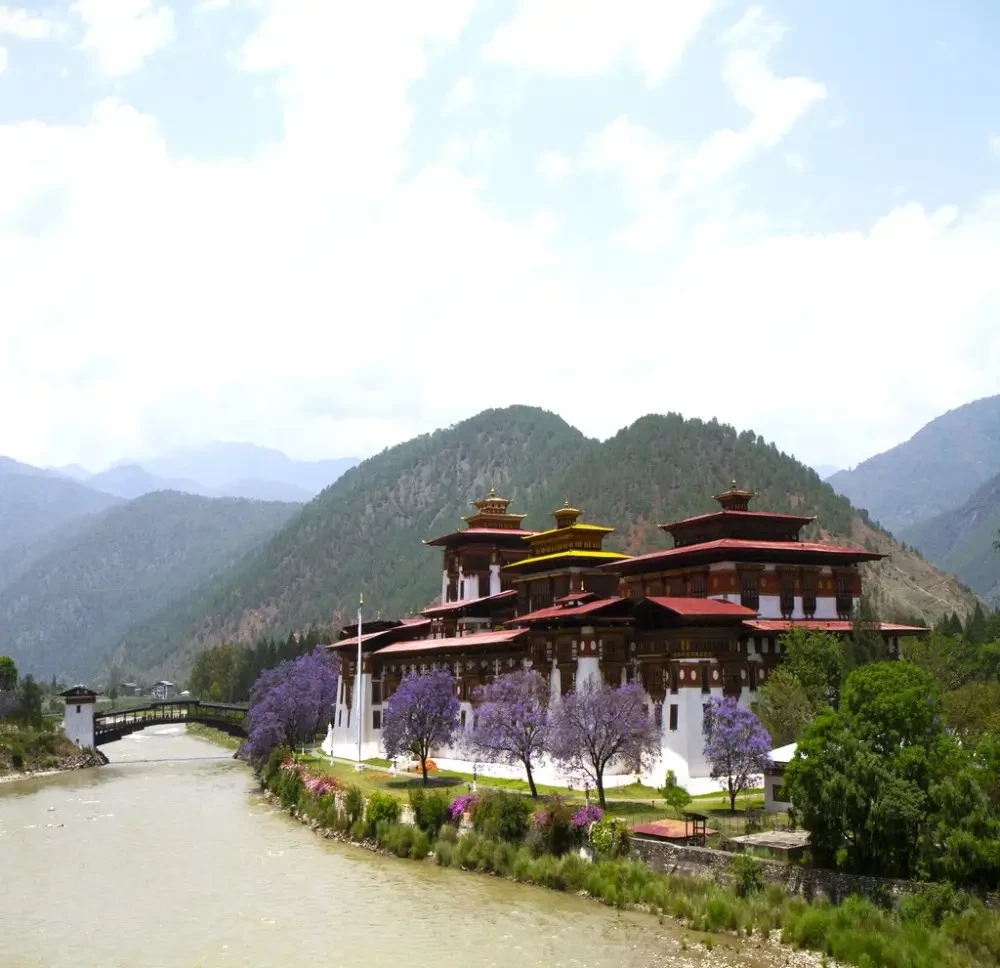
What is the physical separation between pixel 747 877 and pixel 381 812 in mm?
22496

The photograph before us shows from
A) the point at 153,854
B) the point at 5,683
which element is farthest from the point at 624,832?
the point at 5,683

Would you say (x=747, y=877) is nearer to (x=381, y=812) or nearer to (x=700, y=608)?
(x=381, y=812)

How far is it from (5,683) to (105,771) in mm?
29721

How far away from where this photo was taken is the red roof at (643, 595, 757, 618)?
6147 centimetres

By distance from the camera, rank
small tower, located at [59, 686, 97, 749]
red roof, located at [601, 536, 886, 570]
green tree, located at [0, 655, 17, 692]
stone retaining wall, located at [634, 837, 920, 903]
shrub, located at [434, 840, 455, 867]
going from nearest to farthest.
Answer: stone retaining wall, located at [634, 837, 920, 903] → shrub, located at [434, 840, 455, 867] → red roof, located at [601, 536, 886, 570] → small tower, located at [59, 686, 97, 749] → green tree, located at [0, 655, 17, 692]

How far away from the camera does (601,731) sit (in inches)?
2094

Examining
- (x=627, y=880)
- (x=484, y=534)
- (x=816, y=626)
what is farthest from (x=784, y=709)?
(x=484, y=534)

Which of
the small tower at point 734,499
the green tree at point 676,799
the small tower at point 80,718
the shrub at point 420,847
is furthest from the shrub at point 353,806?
the small tower at point 80,718

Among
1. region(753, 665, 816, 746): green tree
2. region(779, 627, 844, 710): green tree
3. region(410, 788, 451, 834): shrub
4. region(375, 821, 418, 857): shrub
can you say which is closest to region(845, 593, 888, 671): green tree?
region(779, 627, 844, 710): green tree

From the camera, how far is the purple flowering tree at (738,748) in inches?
1960

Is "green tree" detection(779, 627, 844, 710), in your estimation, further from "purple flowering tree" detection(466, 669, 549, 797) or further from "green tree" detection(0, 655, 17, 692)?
"green tree" detection(0, 655, 17, 692)

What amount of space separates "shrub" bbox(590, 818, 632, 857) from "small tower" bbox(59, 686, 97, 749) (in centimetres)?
8311

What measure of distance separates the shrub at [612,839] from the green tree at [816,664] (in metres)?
16.0

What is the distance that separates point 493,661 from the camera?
75625 mm
